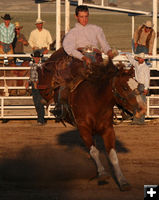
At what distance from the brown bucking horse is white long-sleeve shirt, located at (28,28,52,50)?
→ 23.4ft

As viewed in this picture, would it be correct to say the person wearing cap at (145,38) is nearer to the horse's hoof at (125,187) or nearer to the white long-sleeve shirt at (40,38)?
the white long-sleeve shirt at (40,38)

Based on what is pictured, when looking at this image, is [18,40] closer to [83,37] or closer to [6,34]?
[6,34]

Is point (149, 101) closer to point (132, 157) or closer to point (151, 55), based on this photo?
point (151, 55)

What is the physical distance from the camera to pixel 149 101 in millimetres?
13938

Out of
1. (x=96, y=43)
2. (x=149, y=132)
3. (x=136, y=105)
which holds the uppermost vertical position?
(x=96, y=43)

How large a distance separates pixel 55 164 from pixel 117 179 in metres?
1.87

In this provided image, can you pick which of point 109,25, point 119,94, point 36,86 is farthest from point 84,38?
point 109,25

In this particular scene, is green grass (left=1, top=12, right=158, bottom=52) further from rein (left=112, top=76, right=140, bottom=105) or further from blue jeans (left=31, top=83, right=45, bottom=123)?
rein (left=112, top=76, right=140, bottom=105)

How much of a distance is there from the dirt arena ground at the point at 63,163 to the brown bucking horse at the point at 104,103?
15.1 inches

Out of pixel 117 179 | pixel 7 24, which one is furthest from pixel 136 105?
pixel 7 24

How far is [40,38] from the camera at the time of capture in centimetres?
1444

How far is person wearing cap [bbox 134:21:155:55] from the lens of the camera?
564 inches

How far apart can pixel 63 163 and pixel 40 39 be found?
628cm

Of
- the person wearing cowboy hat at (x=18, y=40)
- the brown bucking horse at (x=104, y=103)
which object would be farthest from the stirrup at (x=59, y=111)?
the person wearing cowboy hat at (x=18, y=40)
